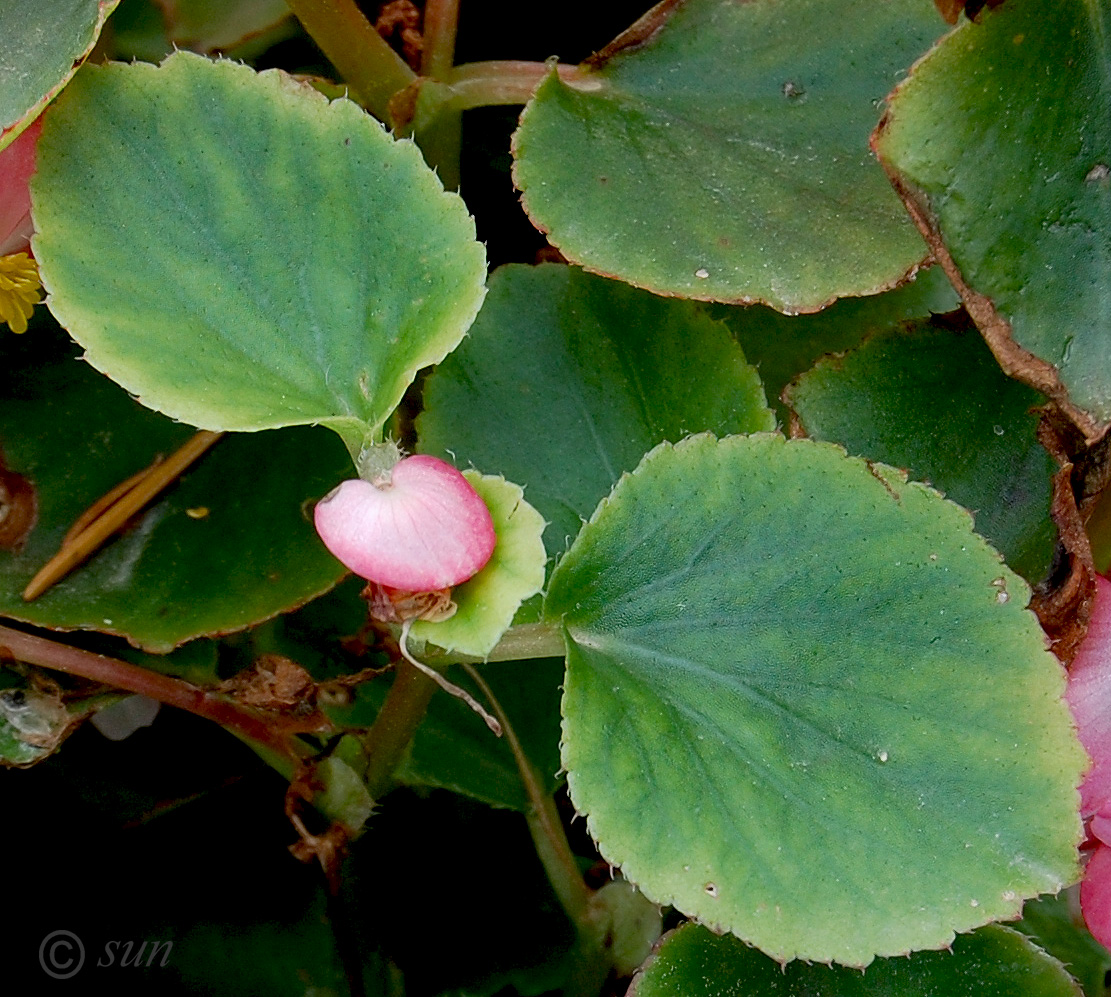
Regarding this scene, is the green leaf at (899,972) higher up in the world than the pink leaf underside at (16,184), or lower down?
lower down

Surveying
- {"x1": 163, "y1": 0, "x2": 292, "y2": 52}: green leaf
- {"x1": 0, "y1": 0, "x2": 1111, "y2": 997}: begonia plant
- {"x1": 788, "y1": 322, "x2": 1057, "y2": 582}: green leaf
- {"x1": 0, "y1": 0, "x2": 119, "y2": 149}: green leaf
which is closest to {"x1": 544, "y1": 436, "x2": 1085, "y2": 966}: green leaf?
{"x1": 0, "y1": 0, "x2": 1111, "y2": 997}: begonia plant

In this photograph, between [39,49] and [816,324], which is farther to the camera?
[816,324]

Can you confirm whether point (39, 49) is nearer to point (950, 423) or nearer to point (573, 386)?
point (573, 386)

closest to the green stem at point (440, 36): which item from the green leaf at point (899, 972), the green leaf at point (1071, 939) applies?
the green leaf at point (899, 972)

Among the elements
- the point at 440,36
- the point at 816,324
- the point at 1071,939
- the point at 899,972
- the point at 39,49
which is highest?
the point at 39,49

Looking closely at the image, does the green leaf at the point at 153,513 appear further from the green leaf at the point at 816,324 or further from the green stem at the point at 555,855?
the green leaf at the point at 816,324

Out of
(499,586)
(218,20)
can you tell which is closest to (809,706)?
(499,586)
